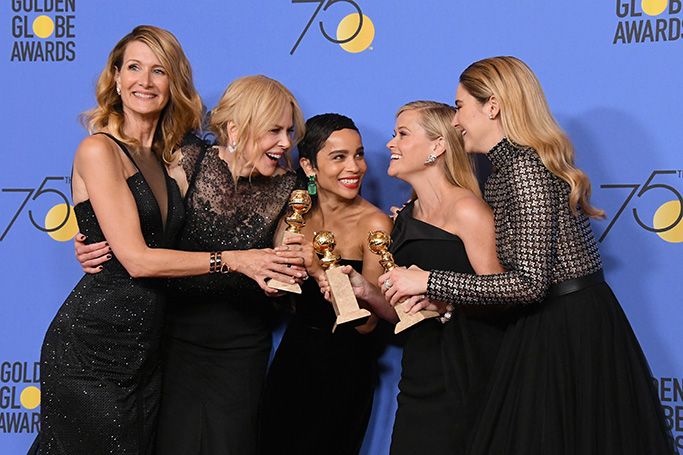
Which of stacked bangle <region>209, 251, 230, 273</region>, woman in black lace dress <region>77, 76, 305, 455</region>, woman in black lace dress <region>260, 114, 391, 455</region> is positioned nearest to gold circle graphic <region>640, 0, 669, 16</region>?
woman in black lace dress <region>260, 114, 391, 455</region>

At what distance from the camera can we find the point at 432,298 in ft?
7.43

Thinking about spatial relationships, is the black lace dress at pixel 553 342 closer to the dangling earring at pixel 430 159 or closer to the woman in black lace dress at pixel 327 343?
the dangling earring at pixel 430 159

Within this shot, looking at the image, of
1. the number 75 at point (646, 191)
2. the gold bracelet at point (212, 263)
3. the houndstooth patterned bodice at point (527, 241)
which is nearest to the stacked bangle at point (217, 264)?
the gold bracelet at point (212, 263)

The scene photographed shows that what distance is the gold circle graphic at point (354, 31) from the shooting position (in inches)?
116

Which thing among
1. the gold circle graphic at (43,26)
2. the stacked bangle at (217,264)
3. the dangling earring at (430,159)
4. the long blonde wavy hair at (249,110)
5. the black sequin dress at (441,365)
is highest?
the gold circle graphic at (43,26)

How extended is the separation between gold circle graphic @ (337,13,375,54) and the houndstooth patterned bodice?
0.87 meters

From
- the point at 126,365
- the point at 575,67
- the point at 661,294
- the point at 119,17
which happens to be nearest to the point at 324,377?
the point at 126,365

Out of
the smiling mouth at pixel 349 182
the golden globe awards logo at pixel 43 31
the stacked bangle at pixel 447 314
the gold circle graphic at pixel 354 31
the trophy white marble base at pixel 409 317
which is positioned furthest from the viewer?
the golden globe awards logo at pixel 43 31

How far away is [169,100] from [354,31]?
27.1 inches

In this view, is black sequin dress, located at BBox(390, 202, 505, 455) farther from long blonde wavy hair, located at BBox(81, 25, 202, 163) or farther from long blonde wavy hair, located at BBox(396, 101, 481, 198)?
long blonde wavy hair, located at BBox(81, 25, 202, 163)

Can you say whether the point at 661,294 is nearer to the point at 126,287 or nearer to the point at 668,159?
the point at 668,159

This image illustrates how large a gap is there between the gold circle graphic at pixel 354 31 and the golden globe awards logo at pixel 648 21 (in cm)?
79

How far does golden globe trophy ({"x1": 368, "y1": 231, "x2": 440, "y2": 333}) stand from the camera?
231 cm

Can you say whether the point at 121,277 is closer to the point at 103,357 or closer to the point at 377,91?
the point at 103,357
